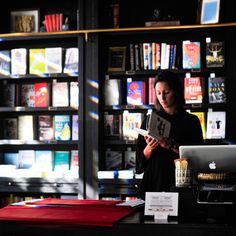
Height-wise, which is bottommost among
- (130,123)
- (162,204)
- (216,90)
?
(162,204)

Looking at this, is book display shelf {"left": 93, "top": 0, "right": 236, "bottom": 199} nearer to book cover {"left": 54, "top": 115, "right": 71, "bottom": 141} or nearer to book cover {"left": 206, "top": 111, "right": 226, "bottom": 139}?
book cover {"left": 206, "top": 111, "right": 226, "bottom": 139}

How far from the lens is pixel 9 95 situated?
5.39 m

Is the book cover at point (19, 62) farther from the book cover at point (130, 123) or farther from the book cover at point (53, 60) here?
the book cover at point (130, 123)

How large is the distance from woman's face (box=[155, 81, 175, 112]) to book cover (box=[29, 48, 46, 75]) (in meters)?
1.83

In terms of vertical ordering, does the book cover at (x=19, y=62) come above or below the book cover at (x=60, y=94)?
above

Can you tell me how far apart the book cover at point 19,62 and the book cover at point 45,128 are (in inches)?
20.4

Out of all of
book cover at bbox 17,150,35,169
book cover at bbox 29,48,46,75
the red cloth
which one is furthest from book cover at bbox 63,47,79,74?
the red cloth

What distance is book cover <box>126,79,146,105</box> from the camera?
Answer: 5.06 metres

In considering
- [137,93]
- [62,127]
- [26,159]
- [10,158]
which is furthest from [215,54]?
[10,158]

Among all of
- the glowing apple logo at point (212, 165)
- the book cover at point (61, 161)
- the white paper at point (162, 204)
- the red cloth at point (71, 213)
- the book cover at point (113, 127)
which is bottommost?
the book cover at point (61, 161)

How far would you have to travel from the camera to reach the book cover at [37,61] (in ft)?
17.3

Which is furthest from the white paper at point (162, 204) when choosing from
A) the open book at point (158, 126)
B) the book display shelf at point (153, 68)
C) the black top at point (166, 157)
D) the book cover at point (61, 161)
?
the book cover at point (61, 161)

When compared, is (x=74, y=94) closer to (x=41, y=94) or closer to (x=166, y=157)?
(x=41, y=94)

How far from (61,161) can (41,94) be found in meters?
0.73
